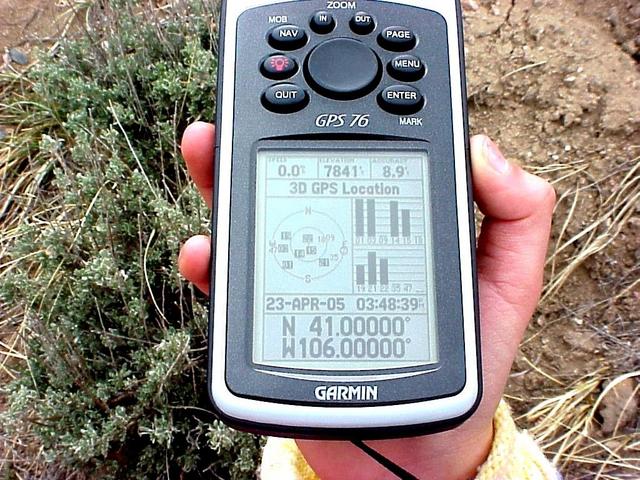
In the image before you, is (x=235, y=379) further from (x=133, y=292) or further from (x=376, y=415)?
(x=133, y=292)

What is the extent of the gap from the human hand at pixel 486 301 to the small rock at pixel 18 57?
1487mm

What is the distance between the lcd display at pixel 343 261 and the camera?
1205mm

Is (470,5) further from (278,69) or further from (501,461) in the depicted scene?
(501,461)

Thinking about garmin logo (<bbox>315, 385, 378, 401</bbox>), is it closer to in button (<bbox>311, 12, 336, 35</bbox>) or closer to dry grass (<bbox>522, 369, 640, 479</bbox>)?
in button (<bbox>311, 12, 336, 35</bbox>)

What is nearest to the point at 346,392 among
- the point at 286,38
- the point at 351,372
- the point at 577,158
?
the point at 351,372

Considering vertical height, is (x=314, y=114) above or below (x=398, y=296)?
above

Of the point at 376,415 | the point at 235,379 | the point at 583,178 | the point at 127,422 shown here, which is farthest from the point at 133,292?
→ the point at 583,178

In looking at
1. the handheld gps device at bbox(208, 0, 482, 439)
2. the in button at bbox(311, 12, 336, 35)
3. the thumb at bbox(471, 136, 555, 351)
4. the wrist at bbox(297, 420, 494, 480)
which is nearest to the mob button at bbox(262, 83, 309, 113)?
the handheld gps device at bbox(208, 0, 482, 439)

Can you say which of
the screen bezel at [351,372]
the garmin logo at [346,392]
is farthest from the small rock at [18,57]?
the garmin logo at [346,392]

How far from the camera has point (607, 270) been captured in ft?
6.76

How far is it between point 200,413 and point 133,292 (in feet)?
1.05

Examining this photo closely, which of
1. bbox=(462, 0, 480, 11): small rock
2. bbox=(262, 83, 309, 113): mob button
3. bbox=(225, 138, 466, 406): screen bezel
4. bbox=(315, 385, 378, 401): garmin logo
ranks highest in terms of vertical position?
bbox=(262, 83, 309, 113): mob button

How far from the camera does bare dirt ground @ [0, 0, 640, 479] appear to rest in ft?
6.51

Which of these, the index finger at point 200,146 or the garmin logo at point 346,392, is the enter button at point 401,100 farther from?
the garmin logo at point 346,392
